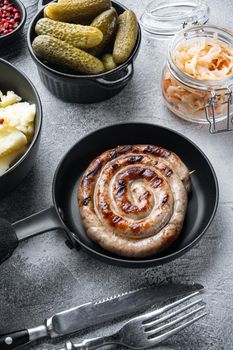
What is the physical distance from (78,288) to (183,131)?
74cm

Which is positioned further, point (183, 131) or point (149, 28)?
point (149, 28)

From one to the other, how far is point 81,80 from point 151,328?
35.6 inches

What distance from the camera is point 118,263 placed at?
1609 mm

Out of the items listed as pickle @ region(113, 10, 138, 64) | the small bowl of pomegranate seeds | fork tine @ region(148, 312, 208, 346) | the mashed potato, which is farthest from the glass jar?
fork tine @ region(148, 312, 208, 346)

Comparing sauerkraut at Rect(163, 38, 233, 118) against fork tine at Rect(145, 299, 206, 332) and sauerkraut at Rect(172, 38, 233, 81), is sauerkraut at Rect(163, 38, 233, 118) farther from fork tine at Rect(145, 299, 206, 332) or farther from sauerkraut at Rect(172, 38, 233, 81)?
fork tine at Rect(145, 299, 206, 332)

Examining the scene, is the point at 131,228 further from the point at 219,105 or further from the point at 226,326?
the point at 219,105

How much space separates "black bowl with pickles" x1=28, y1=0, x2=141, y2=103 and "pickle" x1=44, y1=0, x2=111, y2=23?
98mm

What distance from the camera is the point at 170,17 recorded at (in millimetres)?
2314

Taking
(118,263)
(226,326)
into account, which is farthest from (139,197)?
(226,326)

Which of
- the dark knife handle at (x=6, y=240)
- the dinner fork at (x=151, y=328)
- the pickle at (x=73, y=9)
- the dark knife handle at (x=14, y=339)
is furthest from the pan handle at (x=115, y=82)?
the dark knife handle at (x=14, y=339)

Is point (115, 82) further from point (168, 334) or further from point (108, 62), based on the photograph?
point (168, 334)

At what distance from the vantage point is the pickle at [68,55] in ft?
6.59

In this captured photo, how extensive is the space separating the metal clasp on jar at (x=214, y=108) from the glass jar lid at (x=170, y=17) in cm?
42

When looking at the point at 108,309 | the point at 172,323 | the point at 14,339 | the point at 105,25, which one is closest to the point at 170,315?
the point at 172,323
